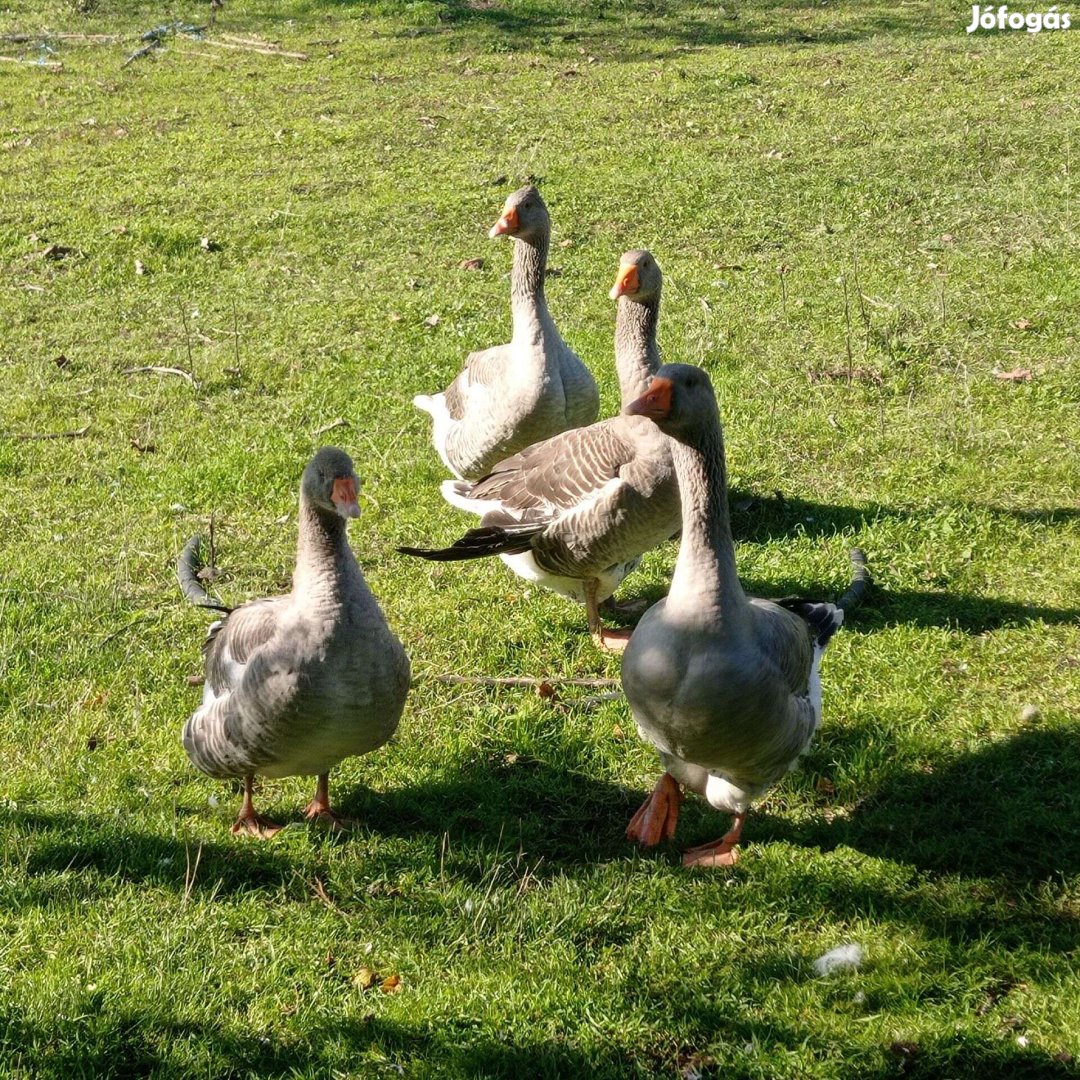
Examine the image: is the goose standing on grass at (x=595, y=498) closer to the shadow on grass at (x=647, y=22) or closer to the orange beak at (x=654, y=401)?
the orange beak at (x=654, y=401)

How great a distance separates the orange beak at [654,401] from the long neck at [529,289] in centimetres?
256

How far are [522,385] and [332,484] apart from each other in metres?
2.58

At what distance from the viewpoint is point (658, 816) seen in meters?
4.60

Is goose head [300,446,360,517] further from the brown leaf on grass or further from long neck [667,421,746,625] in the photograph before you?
the brown leaf on grass

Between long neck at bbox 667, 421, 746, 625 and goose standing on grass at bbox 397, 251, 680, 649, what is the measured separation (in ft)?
3.58

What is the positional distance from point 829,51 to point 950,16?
2.64 metres

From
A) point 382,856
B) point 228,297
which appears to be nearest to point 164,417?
point 228,297

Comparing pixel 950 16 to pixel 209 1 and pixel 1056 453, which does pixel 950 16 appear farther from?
pixel 1056 453

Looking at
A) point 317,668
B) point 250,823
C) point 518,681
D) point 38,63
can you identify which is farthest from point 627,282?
point 38,63

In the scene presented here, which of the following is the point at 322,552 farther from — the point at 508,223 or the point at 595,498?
the point at 508,223

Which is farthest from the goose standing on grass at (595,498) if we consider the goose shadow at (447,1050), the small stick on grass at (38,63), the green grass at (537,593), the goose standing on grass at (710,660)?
the small stick on grass at (38,63)

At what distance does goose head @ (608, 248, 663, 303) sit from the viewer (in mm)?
6035

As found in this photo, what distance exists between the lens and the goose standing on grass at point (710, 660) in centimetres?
407

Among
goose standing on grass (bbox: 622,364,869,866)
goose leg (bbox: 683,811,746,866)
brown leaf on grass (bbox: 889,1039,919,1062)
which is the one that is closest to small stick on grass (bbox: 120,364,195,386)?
goose standing on grass (bbox: 622,364,869,866)
